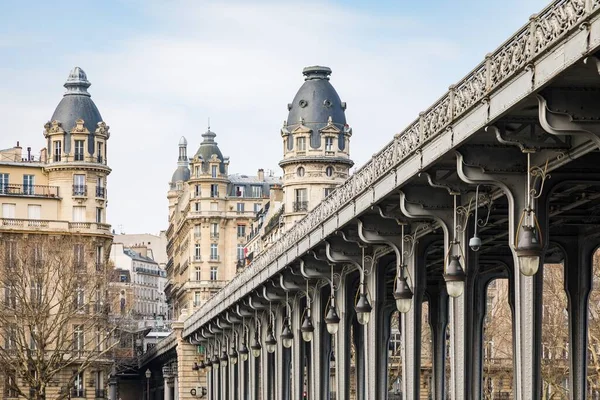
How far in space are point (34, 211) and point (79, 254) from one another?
9.15m

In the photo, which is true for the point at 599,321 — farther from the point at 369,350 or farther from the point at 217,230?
the point at 217,230

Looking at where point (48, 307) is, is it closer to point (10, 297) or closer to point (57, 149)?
point (10, 297)

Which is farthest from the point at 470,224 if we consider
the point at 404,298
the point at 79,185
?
the point at 79,185

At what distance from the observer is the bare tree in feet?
302

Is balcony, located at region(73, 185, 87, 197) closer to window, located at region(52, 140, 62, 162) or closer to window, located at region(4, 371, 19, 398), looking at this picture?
window, located at region(52, 140, 62, 162)

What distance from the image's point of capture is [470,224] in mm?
37812

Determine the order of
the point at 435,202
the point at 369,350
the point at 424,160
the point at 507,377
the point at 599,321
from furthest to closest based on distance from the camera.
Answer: the point at 507,377
the point at 599,321
the point at 369,350
the point at 435,202
the point at 424,160

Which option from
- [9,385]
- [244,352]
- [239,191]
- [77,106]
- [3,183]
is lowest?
[9,385]

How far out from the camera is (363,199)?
43094 millimetres

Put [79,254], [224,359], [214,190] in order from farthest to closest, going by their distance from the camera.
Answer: [214,190]
[79,254]
[224,359]

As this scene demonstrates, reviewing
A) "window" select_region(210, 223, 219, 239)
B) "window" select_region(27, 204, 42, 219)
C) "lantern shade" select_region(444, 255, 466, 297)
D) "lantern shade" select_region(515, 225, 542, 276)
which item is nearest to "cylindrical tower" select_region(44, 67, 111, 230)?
"window" select_region(27, 204, 42, 219)

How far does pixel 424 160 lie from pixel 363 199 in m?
8.28

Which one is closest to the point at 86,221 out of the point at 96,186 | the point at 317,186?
the point at 96,186

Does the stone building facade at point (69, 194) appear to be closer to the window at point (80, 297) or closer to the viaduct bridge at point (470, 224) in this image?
the window at point (80, 297)
